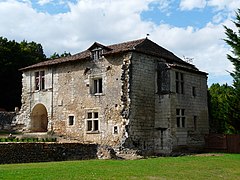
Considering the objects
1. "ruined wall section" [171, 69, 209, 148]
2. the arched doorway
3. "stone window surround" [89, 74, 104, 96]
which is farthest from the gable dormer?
the arched doorway

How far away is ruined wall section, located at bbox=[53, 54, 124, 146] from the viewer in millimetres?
27000

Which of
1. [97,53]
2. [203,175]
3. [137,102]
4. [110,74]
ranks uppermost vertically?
[97,53]

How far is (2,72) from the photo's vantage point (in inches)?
1807

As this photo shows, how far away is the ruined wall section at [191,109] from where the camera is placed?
2758 centimetres

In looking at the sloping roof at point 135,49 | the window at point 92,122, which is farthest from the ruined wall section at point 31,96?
the window at point 92,122

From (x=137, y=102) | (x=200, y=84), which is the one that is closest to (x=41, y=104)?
(x=137, y=102)

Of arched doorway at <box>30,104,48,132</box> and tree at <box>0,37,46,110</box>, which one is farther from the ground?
tree at <box>0,37,46,110</box>

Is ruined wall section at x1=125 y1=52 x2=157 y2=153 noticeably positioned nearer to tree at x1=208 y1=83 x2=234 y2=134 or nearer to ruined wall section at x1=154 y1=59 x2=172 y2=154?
ruined wall section at x1=154 y1=59 x2=172 y2=154

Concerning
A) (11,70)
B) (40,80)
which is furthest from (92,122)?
(11,70)

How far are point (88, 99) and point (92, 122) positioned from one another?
183cm

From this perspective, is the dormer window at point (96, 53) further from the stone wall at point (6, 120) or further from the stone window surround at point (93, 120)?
the stone wall at point (6, 120)

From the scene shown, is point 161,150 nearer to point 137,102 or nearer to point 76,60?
point 137,102

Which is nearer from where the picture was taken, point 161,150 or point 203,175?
point 203,175

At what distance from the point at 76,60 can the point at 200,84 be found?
10.2m
